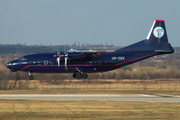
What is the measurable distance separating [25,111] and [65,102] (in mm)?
7040

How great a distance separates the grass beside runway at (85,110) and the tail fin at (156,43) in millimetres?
17744

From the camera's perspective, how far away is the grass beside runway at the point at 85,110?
100ft

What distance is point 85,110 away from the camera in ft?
112

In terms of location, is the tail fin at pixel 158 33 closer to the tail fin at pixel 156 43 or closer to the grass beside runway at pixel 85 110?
the tail fin at pixel 156 43

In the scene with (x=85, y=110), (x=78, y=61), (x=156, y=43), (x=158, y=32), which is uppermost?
(x=158, y=32)

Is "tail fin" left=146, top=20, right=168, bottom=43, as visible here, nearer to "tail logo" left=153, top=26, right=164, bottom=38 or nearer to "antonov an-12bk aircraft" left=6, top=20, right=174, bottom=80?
"tail logo" left=153, top=26, right=164, bottom=38

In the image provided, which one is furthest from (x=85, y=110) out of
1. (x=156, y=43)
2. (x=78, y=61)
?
(x=156, y=43)

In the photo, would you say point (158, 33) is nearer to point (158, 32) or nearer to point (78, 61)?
point (158, 32)

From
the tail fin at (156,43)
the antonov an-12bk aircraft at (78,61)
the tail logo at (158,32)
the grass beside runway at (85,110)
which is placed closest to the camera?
the grass beside runway at (85,110)

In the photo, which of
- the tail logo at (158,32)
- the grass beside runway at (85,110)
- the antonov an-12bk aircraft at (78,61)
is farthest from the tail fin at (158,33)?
the grass beside runway at (85,110)

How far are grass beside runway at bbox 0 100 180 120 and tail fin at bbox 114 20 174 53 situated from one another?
17744mm

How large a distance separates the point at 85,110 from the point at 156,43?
2638 centimetres

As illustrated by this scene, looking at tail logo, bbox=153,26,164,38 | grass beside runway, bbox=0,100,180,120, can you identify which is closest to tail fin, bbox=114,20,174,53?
tail logo, bbox=153,26,164,38

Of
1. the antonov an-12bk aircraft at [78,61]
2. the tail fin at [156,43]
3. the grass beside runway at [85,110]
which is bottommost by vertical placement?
the grass beside runway at [85,110]
